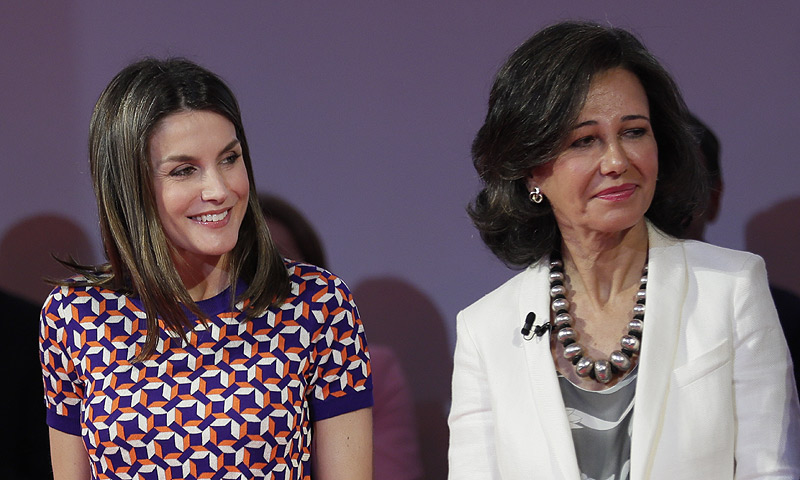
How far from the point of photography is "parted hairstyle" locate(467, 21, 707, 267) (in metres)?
2.12

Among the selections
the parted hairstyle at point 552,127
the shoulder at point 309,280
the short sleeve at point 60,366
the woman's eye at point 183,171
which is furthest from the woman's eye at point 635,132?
the short sleeve at point 60,366

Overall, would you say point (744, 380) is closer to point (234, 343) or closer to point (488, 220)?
A: point (488, 220)

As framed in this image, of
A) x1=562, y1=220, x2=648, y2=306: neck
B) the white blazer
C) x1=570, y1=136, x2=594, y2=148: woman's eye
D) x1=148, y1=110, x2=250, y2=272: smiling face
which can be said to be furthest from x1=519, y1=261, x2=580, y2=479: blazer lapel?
x1=148, y1=110, x2=250, y2=272: smiling face

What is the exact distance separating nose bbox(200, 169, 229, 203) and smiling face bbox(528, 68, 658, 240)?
718 millimetres

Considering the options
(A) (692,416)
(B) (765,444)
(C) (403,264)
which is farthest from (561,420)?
(C) (403,264)

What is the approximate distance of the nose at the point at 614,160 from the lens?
2061mm

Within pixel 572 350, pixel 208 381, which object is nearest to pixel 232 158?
pixel 208 381

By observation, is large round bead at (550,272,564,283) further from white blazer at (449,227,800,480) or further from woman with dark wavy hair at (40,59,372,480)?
woman with dark wavy hair at (40,59,372,480)

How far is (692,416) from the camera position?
2008 millimetres

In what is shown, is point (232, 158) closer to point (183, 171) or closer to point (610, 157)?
point (183, 171)

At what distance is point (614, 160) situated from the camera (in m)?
2.06

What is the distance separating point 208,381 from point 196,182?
17.0 inches

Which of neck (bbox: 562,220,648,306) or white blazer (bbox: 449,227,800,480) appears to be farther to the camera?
neck (bbox: 562,220,648,306)

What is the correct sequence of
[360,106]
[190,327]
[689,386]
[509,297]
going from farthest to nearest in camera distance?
[360,106] → [509,297] → [190,327] → [689,386]
